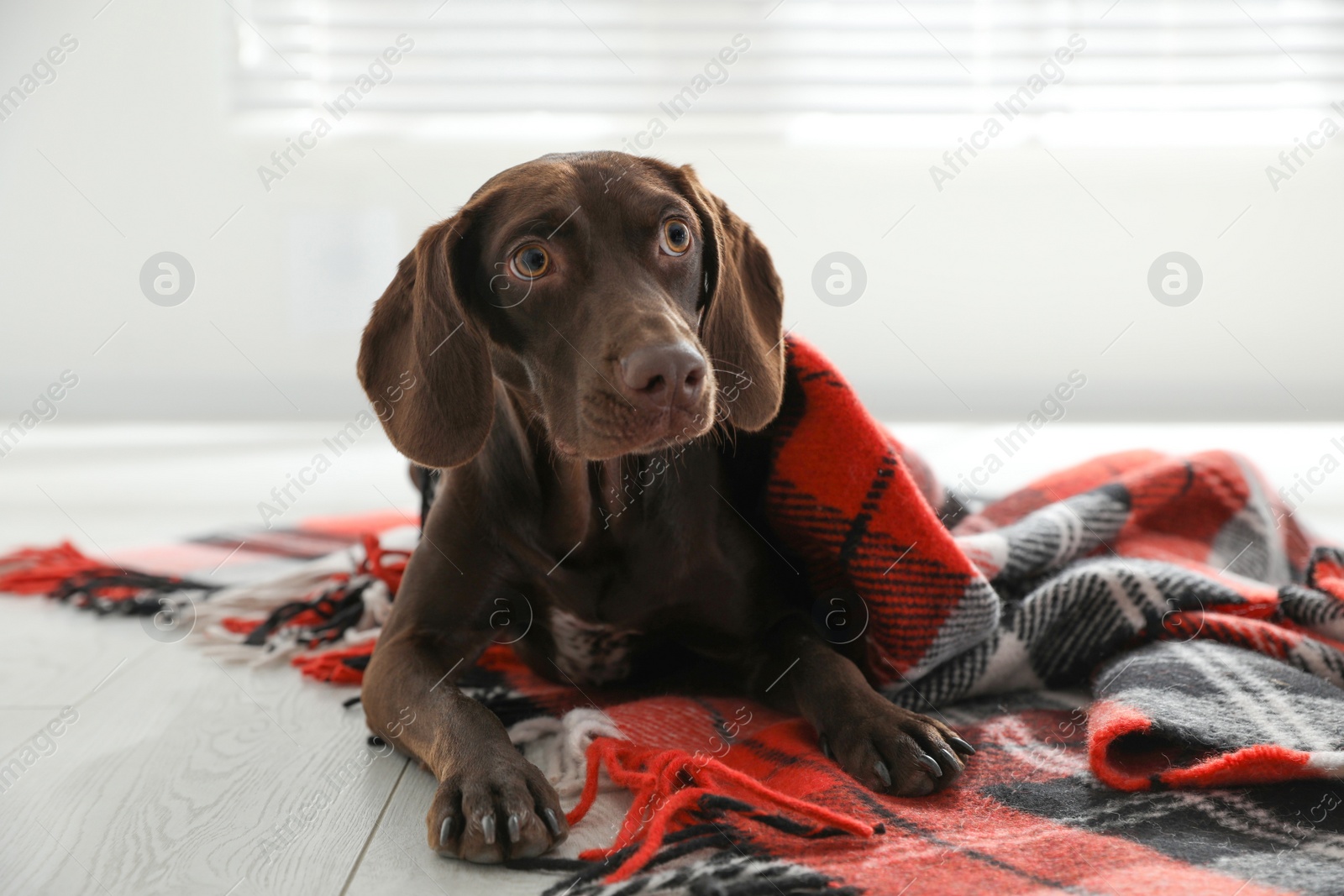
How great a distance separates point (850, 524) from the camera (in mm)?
1998

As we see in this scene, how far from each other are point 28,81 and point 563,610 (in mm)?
6737

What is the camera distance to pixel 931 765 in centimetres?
156

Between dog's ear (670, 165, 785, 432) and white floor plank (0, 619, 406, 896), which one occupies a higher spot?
dog's ear (670, 165, 785, 432)

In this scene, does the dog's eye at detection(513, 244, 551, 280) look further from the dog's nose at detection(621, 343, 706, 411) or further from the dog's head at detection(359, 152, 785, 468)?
the dog's nose at detection(621, 343, 706, 411)

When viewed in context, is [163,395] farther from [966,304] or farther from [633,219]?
[633,219]

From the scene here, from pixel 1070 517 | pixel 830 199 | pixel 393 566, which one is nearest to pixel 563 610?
pixel 393 566

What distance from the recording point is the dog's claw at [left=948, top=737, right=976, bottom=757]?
5.45 feet

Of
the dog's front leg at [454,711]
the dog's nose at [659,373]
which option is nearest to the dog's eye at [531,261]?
the dog's nose at [659,373]

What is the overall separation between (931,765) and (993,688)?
1.62 feet

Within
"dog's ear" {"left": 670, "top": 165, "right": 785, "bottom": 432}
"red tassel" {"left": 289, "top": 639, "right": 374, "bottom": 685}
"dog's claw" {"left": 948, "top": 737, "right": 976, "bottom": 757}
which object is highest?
"dog's ear" {"left": 670, "top": 165, "right": 785, "bottom": 432}

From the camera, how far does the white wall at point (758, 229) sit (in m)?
6.36

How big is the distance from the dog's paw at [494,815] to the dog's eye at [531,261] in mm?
837

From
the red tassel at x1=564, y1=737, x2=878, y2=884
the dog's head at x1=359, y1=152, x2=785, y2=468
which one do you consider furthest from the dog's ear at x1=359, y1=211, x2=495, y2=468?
the red tassel at x1=564, y1=737, x2=878, y2=884

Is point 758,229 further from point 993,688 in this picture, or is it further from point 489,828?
point 489,828
